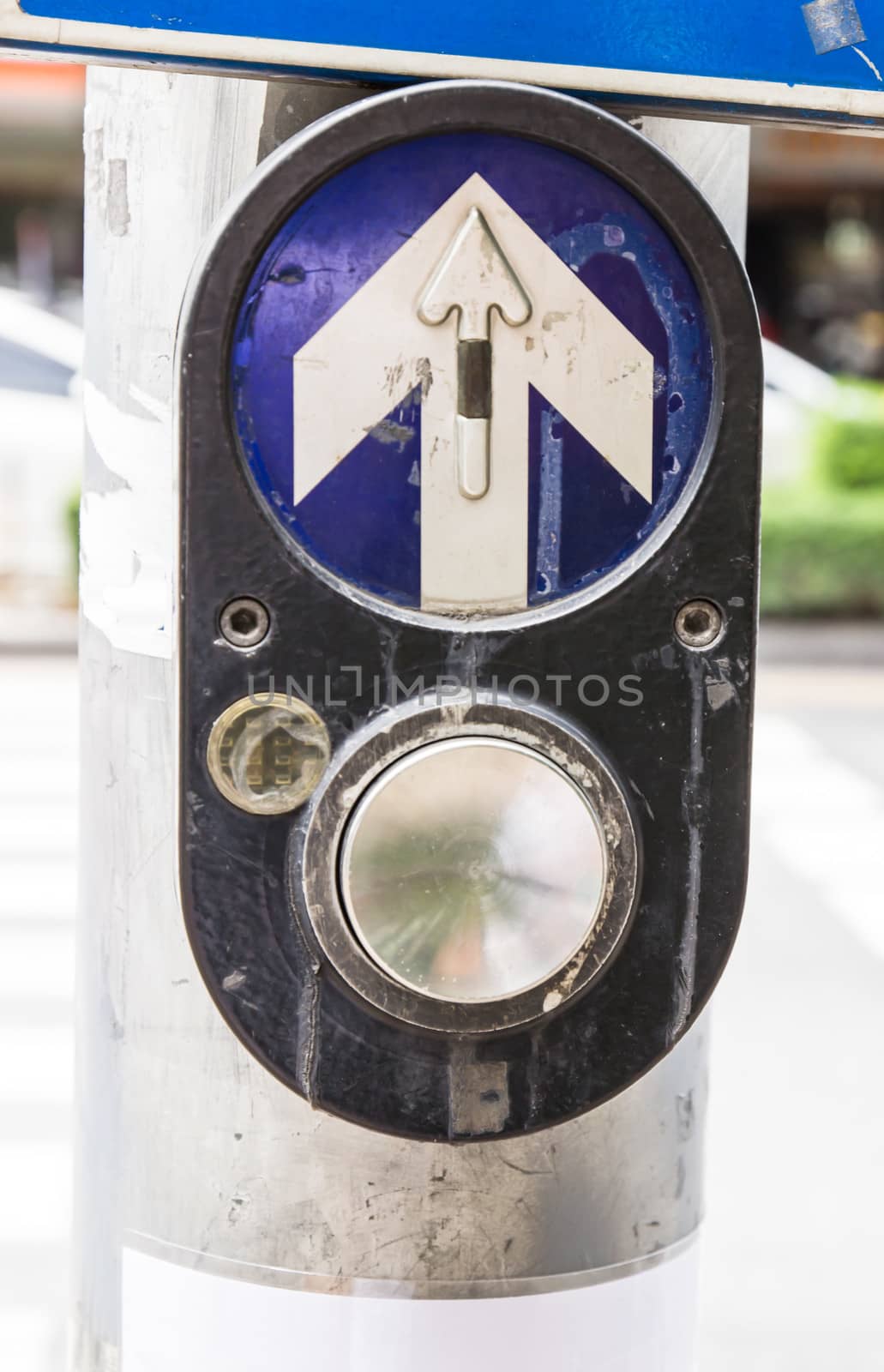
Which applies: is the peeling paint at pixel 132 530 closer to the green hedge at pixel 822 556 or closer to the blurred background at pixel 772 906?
the blurred background at pixel 772 906

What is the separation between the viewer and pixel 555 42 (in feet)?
3.58

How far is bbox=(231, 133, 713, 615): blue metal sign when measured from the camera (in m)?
1.08

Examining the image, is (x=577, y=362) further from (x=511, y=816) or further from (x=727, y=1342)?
(x=727, y=1342)

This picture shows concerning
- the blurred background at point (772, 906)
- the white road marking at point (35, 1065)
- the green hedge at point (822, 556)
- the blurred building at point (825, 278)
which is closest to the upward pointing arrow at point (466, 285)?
the blurred background at point (772, 906)

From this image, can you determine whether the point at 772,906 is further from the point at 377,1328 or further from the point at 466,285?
the point at 466,285

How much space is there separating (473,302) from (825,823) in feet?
16.4

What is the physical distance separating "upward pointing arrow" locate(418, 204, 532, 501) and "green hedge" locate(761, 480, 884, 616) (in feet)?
25.8

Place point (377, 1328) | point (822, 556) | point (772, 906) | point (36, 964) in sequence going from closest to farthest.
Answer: point (377, 1328), point (36, 964), point (772, 906), point (822, 556)

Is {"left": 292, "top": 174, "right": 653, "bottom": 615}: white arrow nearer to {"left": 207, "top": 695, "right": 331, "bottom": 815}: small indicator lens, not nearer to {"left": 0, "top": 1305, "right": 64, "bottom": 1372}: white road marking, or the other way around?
{"left": 207, "top": 695, "right": 331, "bottom": 815}: small indicator lens

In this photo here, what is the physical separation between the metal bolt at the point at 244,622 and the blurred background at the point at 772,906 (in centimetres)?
39

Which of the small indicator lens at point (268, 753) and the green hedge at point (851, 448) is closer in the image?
the small indicator lens at point (268, 753)

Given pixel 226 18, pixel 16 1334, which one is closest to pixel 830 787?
pixel 16 1334

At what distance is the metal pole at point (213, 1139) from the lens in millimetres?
1287

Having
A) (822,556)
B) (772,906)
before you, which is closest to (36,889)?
(772,906)
